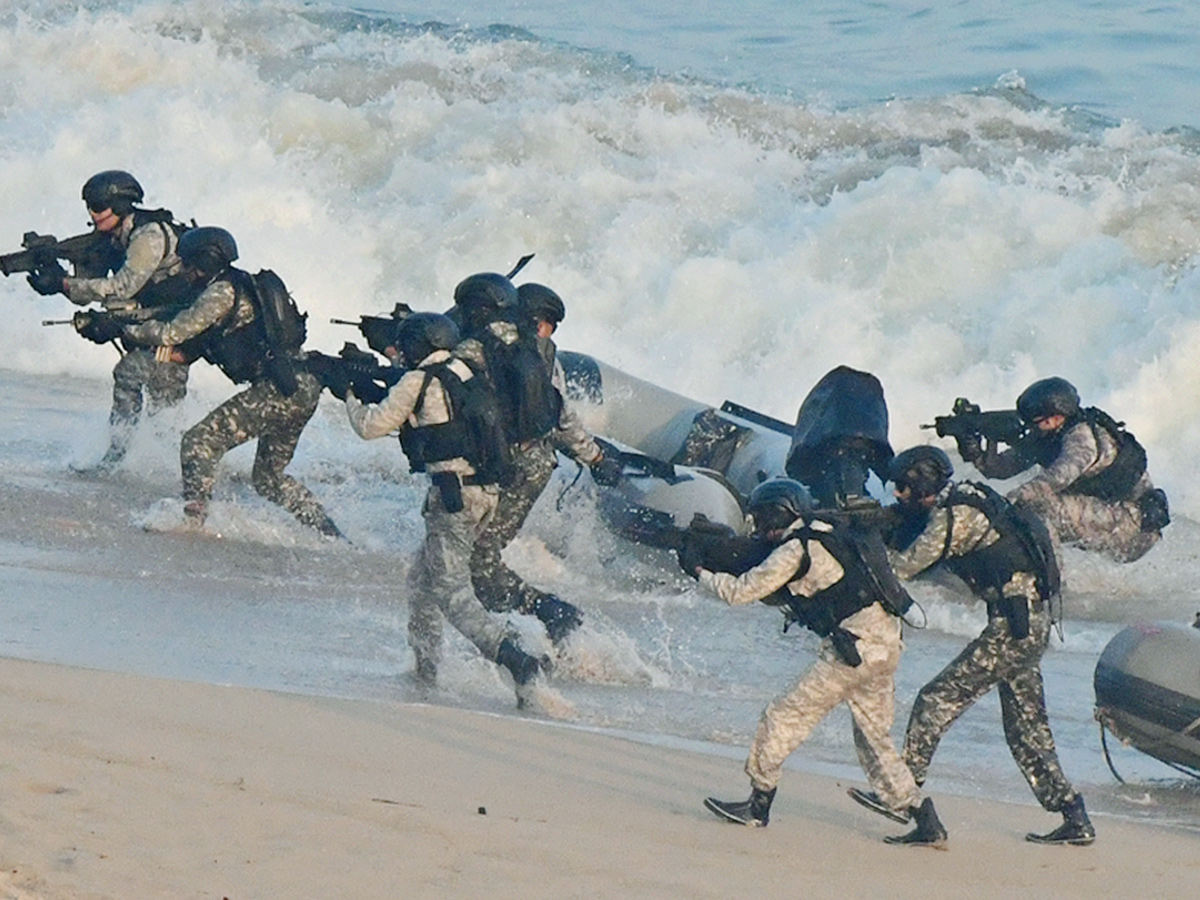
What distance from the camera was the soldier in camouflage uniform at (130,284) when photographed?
11750 mm

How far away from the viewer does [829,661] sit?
22.9ft

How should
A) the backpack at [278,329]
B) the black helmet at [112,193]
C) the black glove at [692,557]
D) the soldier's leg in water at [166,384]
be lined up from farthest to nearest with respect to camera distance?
the soldier's leg in water at [166,384] < the black helmet at [112,193] < the backpack at [278,329] < the black glove at [692,557]

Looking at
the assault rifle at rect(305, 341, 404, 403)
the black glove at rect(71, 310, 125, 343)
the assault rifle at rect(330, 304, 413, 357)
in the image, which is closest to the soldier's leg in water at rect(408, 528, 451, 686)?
the assault rifle at rect(305, 341, 404, 403)

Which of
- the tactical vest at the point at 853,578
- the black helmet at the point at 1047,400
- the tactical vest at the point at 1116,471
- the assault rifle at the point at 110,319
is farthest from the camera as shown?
the assault rifle at the point at 110,319

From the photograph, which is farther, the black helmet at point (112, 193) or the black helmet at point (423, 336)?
the black helmet at point (112, 193)

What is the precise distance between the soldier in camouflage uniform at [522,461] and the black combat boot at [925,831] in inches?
105

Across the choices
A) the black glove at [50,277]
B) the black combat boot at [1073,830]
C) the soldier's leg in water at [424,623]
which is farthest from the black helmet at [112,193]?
the black combat boot at [1073,830]

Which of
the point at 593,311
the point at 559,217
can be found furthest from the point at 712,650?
the point at 559,217

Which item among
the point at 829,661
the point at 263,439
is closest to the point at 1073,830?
the point at 829,661

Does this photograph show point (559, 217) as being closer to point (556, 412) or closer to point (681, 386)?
point (681, 386)

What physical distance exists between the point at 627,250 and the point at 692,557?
13.2 m

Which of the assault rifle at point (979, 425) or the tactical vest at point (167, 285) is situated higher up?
the tactical vest at point (167, 285)

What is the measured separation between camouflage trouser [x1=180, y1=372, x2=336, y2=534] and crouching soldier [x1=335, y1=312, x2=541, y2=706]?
2490mm

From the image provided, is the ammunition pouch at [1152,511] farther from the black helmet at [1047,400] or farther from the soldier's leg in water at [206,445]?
the soldier's leg in water at [206,445]
